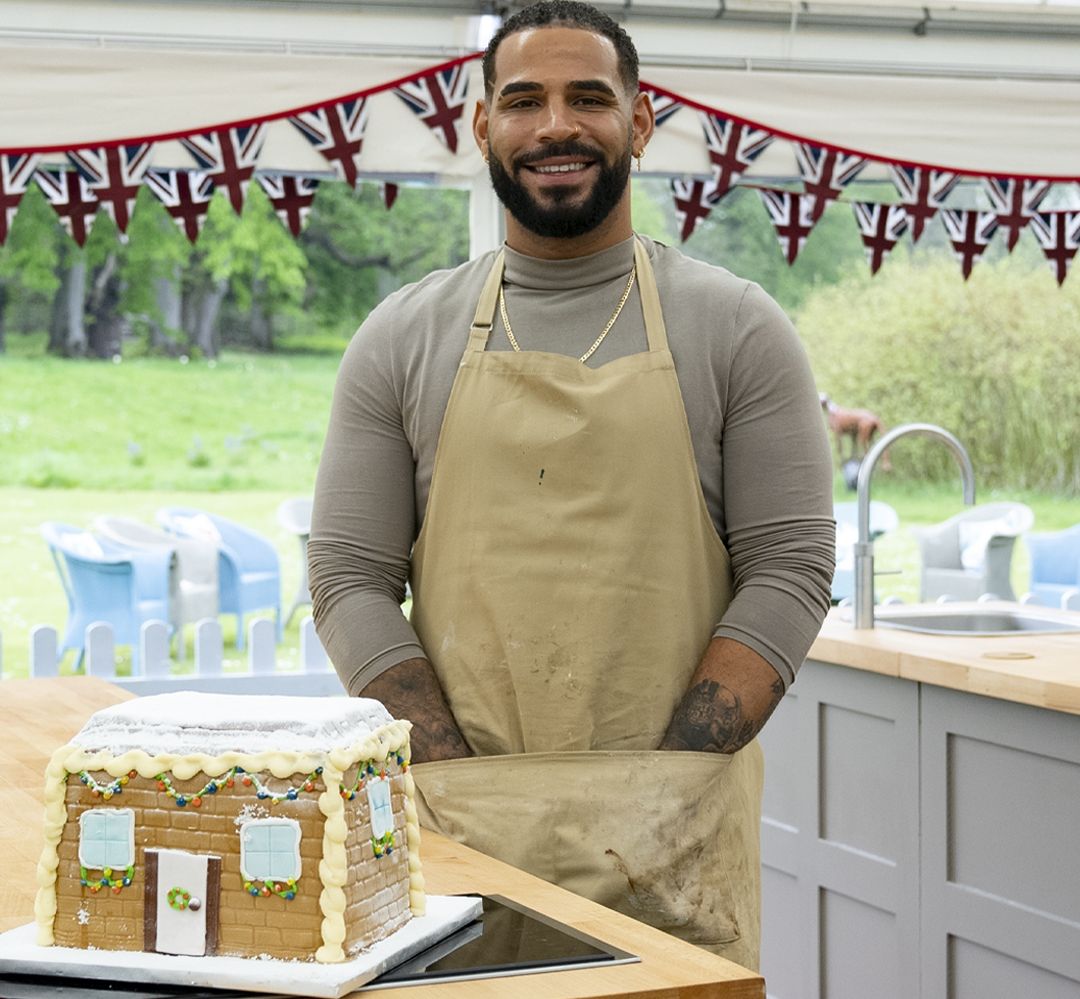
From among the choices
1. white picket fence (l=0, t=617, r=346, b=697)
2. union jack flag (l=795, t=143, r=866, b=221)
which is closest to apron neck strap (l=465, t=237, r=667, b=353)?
union jack flag (l=795, t=143, r=866, b=221)

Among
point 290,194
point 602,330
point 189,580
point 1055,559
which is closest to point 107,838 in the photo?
point 602,330

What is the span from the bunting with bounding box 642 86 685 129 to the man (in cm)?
260

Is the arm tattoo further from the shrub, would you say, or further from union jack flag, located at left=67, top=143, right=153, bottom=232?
the shrub

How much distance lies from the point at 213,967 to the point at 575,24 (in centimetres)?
113

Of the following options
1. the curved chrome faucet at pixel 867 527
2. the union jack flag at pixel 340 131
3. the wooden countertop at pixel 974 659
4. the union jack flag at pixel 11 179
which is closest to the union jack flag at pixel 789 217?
the union jack flag at pixel 340 131

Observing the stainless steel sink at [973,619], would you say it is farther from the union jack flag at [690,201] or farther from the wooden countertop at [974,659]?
the union jack flag at [690,201]

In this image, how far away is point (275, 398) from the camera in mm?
11492

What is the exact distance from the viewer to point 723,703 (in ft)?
5.65

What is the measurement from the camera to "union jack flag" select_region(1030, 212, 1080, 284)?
17.3ft

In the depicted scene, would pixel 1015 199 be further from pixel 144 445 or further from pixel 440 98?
pixel 144 445

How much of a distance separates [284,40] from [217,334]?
7031 mm

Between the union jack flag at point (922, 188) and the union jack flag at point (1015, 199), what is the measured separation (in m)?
0.18

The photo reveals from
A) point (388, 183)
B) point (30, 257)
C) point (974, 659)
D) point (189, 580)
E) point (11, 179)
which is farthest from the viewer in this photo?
point (30, 257)

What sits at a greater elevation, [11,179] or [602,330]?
[11,179]
